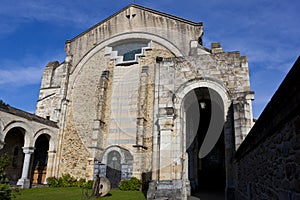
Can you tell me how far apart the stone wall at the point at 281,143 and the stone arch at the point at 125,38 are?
1161cm

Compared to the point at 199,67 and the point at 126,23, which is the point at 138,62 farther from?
the point at 199,67

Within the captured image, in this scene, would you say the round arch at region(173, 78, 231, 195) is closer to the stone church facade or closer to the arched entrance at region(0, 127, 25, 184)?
the stone church facade

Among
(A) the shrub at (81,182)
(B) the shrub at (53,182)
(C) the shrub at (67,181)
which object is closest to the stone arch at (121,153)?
(A) the shrub at (81,182)

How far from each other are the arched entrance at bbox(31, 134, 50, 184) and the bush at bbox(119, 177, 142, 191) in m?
6.15

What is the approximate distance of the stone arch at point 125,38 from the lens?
14.9 meters

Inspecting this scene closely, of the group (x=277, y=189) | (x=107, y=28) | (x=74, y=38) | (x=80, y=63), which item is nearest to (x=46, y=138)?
(x=80, y=63)

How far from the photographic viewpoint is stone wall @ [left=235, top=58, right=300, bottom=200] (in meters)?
2.12

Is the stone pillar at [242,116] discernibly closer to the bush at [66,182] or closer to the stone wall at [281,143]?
the stone wall at [281,143]

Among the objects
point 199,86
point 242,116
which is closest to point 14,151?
point 199,86

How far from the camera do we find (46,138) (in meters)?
16.6

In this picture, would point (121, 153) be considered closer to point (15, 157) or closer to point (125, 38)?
point (15, 157)

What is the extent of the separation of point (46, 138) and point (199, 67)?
12.4 m

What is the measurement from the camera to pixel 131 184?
40.5ft

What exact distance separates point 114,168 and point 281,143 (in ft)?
39.9
